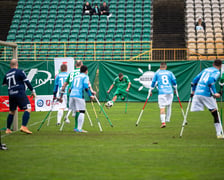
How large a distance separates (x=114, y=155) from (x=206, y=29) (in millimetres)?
25873

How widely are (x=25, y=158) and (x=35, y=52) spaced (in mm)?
22125

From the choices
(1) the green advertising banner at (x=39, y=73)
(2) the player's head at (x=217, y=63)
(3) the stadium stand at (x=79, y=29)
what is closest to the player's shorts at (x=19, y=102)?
(2) the player's head at (x=217, y=63)

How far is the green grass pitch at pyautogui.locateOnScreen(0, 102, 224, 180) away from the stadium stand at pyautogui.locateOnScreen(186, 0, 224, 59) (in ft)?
58.9

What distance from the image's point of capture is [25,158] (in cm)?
738

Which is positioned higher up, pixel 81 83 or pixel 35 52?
pixel 35 52

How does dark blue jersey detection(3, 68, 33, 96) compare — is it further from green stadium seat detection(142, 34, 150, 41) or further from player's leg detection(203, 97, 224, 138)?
green stadium seat detection(142, 34, 150, 41)

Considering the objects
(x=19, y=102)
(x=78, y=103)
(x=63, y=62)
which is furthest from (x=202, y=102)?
(x=63, y=62)

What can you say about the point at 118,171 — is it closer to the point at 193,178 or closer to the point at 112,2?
the point at 193,178

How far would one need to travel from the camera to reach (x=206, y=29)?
31.6m

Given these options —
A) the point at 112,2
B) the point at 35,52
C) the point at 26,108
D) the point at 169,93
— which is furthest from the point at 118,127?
the point at 112,2

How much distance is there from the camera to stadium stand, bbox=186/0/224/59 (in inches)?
1134

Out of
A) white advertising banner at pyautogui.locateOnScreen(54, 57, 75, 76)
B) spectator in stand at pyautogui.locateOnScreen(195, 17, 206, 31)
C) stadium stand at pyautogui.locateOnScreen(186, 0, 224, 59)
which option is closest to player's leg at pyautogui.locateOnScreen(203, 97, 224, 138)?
white advertising banner at pyautogui.locateOnScreen(54, 57, 75, 76)

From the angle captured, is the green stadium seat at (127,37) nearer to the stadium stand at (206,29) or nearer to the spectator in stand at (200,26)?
the stadium stand at (206,29)

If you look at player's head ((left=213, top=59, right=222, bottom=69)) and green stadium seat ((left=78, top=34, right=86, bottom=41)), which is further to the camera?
green stadium seat ((left=78, top=34, right=86, bottom=41))
